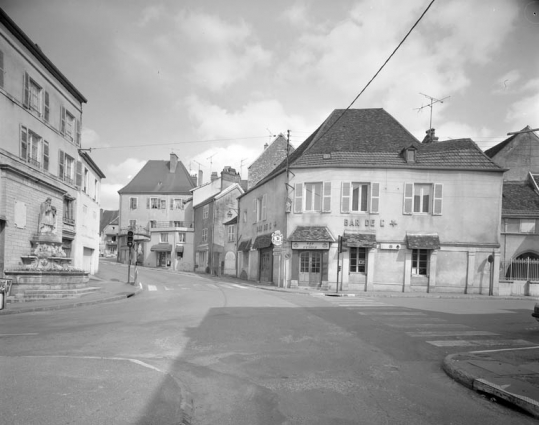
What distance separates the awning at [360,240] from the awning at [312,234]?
3.05 feet

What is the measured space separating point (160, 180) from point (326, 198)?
41.4 meters

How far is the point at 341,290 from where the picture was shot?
76.7 ft

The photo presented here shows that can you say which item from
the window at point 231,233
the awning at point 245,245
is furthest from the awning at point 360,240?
the window at point 231,233

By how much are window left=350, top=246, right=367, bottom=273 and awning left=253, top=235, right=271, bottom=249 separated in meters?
5.77

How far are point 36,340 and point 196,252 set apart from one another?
137 ft

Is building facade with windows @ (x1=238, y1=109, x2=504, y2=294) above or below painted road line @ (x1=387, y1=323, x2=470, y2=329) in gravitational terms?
above

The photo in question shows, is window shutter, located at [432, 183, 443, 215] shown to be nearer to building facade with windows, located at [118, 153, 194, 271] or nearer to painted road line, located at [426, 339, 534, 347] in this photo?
painted road line, located at [426, 339, 534, 347]

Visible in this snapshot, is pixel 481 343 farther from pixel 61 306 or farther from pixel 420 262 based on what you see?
pixel 420 262

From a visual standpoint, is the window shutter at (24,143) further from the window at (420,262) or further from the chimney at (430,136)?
the chimney at (430,136)

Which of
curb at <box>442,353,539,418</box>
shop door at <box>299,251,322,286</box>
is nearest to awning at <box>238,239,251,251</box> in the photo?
shop door at <box>299,251,322,286</box>

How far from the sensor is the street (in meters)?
4.31

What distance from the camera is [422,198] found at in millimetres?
24516

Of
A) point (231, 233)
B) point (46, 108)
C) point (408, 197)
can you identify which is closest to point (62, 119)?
point (46, 108)

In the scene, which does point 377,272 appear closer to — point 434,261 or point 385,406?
point 434,261
